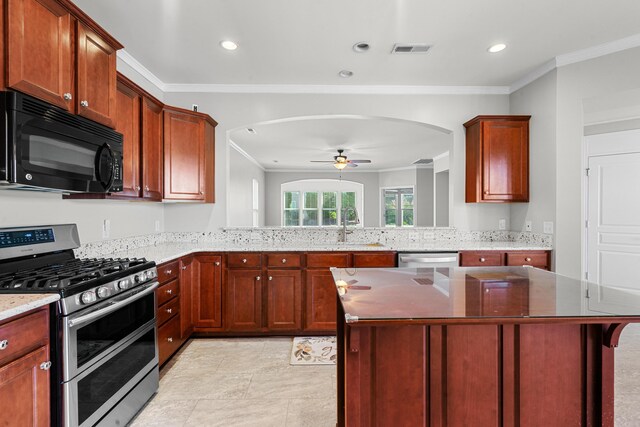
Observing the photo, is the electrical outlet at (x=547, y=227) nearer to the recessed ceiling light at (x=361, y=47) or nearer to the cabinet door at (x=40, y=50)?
the recessed ceiling light at (x=361, y=47)

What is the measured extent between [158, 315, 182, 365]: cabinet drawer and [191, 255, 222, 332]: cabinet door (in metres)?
0.34

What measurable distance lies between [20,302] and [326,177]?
8.99m

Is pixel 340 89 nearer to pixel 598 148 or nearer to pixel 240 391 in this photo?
pixel 598 148

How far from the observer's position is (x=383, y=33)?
8.79ft

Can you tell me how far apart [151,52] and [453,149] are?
335 centimetres

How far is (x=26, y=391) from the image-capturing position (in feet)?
4.46

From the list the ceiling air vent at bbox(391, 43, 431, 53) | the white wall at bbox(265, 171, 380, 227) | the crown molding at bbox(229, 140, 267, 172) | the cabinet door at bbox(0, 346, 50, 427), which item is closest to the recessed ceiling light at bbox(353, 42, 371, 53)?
the ceiling air vent at bbox(391, 43, 431, 53)

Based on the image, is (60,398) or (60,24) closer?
(60,398)

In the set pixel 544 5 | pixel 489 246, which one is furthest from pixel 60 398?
pixel 544 5

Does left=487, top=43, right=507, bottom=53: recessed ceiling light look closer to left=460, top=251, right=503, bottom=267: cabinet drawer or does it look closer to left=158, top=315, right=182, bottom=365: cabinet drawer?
left=460, top=251, right=503, bottom=267: cabinet drawer

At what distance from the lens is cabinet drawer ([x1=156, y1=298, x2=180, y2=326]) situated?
2510mm

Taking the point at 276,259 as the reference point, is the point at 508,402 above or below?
below

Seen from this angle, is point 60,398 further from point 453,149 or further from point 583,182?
point 583,182

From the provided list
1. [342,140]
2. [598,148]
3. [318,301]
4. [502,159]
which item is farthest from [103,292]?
[342,140]
